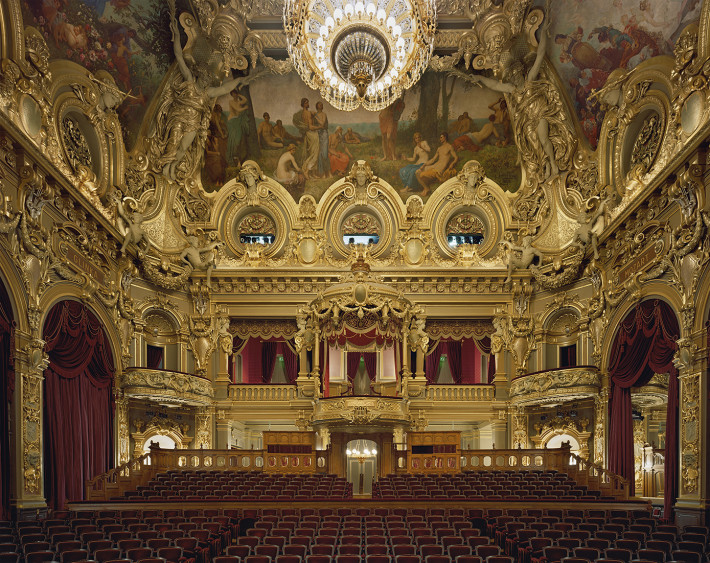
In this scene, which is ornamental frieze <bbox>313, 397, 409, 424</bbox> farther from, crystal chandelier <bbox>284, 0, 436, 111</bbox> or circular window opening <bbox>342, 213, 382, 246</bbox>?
crystal chandelier <bbox>284, 0, 436, 111</bbox>

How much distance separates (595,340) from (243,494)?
11.4 metres

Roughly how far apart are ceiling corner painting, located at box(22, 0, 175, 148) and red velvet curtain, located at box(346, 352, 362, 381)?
396 inches

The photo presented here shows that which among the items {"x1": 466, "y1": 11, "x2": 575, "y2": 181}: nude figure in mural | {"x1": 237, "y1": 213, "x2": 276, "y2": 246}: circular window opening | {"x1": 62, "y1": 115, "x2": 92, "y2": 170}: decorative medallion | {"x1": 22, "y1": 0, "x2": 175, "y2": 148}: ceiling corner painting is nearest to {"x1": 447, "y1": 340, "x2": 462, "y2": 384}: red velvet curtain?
{"x1": 466, "y1": 11, "x2": 575, "y2": 181}: nude figure in mural

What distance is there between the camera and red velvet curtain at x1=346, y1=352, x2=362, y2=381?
24891mm

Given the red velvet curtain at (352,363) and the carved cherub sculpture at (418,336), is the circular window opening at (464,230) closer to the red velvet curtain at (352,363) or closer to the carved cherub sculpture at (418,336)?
the carved cherub sculpture at (418,336)

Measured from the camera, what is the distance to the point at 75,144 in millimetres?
19906

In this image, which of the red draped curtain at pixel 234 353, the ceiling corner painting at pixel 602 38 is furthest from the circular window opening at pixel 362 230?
the ceiling corner painting at pixel 602 38

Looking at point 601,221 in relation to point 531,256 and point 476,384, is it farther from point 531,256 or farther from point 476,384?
point 476,384

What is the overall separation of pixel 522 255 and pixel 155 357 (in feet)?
42.0

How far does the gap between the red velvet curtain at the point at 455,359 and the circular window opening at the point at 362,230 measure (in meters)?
4.70

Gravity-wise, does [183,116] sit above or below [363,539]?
above

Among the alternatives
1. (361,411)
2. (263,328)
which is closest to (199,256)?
(263,328)

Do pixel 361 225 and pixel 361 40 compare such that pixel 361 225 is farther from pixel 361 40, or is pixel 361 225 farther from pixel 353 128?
pixel 361 40

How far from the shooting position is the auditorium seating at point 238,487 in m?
15.8
